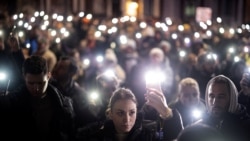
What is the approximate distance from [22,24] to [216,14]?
23.6m

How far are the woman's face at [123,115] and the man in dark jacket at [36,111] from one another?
1.28ft

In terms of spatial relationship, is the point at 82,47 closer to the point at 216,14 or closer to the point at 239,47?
the point at 239,47

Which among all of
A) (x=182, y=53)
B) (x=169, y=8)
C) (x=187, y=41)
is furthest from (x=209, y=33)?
(x=169, y=8)

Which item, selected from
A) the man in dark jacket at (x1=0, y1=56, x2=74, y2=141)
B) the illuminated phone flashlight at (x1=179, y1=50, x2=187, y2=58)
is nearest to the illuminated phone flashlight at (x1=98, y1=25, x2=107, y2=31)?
the illuminated phone flashlight at (x1=179, y1=50, x2=187, y2=58)

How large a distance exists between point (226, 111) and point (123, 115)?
883mm

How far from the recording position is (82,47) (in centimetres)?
1462

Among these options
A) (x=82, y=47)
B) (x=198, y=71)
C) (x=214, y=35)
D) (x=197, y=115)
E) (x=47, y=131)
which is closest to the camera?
(x=47, y=131)

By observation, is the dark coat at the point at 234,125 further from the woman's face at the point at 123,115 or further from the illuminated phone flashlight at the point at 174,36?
the illuminated phone flashlight at the point at 174,36

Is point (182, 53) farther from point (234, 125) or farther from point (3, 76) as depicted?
point (234, 125)

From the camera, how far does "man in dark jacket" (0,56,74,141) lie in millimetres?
4402

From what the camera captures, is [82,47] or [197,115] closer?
[197,115]

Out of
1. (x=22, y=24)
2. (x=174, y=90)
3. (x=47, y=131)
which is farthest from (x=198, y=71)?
(x=22, y=24)

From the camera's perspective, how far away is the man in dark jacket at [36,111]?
440cm

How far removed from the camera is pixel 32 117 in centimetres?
443
